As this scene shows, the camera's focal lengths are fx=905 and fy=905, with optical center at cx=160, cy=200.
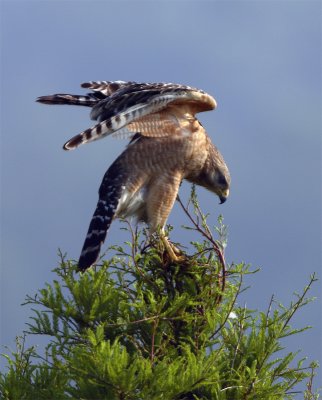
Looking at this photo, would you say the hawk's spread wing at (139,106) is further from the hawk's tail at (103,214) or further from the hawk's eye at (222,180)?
the hawk's eye at (222,180)

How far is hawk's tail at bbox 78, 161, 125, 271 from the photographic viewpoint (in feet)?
21.8

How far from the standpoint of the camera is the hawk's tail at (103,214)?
6.65 metres

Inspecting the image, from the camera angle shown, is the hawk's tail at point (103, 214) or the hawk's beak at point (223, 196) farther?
the hawk's beak at point (223, 196)

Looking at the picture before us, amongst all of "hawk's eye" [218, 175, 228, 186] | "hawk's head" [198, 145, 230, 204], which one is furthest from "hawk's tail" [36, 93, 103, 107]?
"hawk's eye" [218, 175, 228, 186]

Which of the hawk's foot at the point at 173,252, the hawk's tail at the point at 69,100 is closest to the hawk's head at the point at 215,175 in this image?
the hawk's foot at the point at 173,252

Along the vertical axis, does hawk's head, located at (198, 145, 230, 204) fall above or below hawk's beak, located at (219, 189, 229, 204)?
above

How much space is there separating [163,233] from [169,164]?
56 cm

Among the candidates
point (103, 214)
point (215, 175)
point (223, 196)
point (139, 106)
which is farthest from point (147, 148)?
point (223, 196)

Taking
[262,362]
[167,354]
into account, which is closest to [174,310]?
[167,354]

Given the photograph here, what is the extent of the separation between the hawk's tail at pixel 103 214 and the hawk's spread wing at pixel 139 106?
0.36 metres

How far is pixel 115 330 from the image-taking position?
21.6 ft

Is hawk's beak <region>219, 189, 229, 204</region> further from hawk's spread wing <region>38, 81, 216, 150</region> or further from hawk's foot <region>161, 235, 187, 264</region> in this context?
hawk's foot <region>161, 235, 187, 264</region>

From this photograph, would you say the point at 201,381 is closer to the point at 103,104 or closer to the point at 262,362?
the point at 262,362

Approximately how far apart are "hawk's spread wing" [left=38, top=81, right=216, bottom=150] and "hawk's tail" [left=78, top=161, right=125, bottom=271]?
36 centimetres
